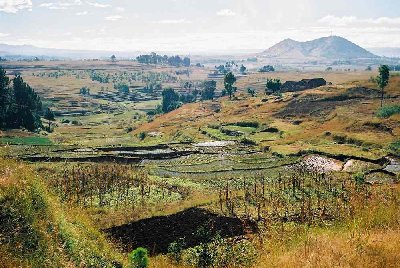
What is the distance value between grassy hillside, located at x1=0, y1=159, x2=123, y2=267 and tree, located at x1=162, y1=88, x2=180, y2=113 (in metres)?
114

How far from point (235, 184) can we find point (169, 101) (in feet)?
337

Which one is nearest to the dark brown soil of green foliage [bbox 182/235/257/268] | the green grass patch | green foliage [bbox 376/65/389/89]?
green foliage [bbox 182/235/257/268]

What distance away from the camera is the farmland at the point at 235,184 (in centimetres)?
1195

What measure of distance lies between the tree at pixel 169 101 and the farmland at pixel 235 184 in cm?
2078

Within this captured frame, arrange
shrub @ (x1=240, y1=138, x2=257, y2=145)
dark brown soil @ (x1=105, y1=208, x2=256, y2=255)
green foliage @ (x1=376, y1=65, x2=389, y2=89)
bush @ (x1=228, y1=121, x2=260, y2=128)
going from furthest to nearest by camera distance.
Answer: bush @ (x1=228, y1=121, x2=260, y2=128), green foliage @ (x1=376, y1=65, x2=389, y2=89), shrub @ (x1=240, y1=138, x2=257, y2=145), dark brown soil @ (x1=105, y1=208, x2=256, y2=255)

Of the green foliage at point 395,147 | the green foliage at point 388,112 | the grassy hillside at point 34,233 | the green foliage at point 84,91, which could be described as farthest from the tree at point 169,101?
the grassy hillside at point 34,233

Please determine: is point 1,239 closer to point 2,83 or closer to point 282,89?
point 2,83

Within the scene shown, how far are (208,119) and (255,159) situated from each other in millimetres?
37429

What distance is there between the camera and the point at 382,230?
11039mm

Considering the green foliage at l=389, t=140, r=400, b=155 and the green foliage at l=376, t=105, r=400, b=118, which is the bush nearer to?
the green foliage at l=376, t=105, r=400, b=118

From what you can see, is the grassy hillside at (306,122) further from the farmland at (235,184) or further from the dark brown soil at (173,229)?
the dark brown soil at (173,229)

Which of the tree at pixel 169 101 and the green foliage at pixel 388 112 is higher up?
the green foliage at pixel 388 112

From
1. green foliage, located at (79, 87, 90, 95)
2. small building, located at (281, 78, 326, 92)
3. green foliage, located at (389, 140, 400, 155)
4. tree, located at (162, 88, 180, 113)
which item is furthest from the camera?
green foliage, located at (79, 87, 90, 95)

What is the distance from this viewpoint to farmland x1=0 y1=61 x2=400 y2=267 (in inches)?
470
